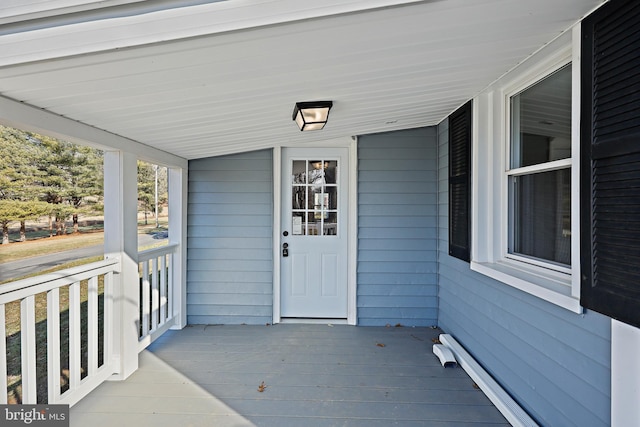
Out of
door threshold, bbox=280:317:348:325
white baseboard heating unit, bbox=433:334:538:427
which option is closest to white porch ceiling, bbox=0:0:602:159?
white baseboard heating unit, bbox=433:334:538:427

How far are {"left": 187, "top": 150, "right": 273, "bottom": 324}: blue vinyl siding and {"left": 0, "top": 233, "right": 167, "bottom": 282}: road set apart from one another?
0.85 metres

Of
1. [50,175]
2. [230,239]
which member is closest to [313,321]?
[230,239]

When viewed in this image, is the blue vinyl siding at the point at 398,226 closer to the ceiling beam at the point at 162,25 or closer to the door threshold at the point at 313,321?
the door threshold at the point at 313,321

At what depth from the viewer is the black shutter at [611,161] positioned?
1259mm

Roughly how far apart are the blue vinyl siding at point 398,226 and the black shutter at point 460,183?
0.48m

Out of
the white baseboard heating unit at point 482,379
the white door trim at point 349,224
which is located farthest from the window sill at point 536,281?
the white door trim at point 349,224

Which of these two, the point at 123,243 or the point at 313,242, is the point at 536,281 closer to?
the point at 313,242

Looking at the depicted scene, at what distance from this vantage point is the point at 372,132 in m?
→ 3.55

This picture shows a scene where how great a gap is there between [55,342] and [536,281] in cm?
292

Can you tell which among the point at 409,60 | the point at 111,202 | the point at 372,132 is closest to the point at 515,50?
the point at 409,60

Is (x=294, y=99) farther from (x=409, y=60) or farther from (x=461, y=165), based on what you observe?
(x=461, y=165)

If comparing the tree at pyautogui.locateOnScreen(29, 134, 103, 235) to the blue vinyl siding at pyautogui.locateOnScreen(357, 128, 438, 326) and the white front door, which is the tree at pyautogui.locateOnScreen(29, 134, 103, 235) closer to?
the white front door

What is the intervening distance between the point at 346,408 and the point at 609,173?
195 cm

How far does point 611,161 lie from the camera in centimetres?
136
